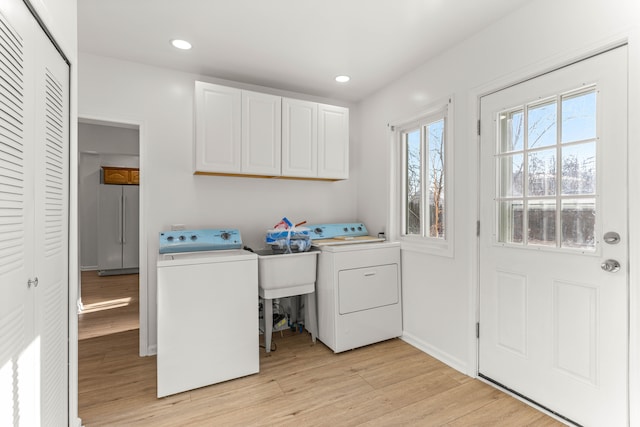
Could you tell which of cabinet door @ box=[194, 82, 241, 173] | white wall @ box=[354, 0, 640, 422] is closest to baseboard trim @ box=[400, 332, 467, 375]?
white wall @ box=[354, 0, 640, 422]

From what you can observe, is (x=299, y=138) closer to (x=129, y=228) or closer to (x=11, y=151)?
(x=11, y=151)

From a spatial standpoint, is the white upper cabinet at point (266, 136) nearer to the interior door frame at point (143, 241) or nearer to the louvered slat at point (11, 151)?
the interior door frame at point (143, 241)

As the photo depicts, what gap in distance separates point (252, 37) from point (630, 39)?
7.03ft

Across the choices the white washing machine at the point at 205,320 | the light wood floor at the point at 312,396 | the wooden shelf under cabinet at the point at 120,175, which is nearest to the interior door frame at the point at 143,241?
the light wood floor at the point at 312,396

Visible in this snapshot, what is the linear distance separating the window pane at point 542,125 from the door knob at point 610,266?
2.30 ft

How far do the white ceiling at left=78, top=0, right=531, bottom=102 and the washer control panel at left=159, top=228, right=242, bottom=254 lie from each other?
1422 millimetres

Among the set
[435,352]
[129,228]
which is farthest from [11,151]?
[129,228]

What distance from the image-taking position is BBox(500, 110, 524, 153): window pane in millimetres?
2004

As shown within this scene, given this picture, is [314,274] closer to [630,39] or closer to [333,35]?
[333,35]

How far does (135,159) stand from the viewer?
5.96 meters

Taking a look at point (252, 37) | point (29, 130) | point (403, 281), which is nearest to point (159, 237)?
point (29, 130)

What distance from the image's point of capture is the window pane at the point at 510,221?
6.63 ft

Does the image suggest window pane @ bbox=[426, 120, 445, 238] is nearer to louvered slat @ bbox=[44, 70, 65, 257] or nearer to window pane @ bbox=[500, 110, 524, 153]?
window pane @ bbox=[500, 110, 524, 153]

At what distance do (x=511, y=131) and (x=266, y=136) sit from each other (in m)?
1.89
